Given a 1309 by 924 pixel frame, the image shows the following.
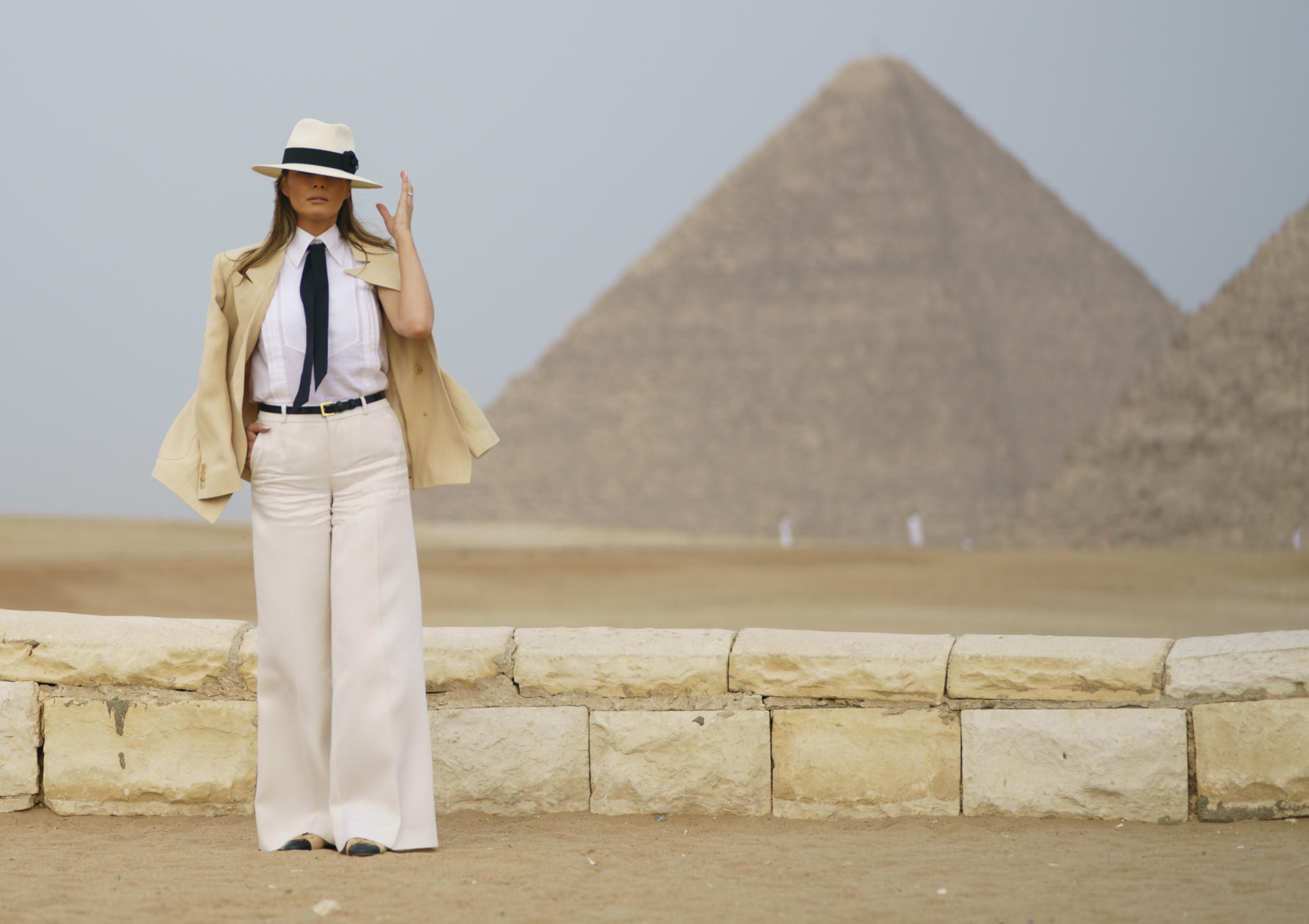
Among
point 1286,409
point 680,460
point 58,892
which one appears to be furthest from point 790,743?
point 680,460

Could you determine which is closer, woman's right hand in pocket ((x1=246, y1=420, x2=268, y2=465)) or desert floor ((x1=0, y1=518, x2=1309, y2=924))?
desert floor ((x1=0, y1=518, x2=1309, y2=924))

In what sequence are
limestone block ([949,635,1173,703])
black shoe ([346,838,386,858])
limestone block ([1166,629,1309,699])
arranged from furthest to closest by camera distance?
limestone block ([949,635,1173,703]) → limestone block ([1166,629,1309,699]) → black shoe ([346,838,386,858])

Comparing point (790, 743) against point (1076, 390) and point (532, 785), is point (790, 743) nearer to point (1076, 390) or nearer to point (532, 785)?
point (532, 785)

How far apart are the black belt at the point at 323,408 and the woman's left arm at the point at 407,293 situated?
18cm

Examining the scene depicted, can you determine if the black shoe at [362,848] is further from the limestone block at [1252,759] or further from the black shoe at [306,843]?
the limestone block at [1252,759]

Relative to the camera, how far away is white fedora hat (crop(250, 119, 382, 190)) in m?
3.61

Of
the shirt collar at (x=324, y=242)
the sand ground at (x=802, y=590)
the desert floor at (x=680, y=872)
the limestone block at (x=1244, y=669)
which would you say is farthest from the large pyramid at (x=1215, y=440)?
the shirt collar at (x=324, y=242)

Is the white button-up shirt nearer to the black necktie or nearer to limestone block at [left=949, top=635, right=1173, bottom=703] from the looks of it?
the black necktie

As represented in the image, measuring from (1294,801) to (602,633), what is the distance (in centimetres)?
160

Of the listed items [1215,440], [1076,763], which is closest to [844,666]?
[1076,763]

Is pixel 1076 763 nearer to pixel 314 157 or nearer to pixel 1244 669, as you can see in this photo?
pixel 1244 669

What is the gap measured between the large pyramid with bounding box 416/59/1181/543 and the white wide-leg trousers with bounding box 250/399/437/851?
7342 cm

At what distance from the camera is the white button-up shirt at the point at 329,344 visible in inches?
143

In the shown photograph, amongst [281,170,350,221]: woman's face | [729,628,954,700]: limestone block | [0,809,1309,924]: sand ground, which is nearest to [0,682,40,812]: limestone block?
[0,809,1309,924]: sand ground
